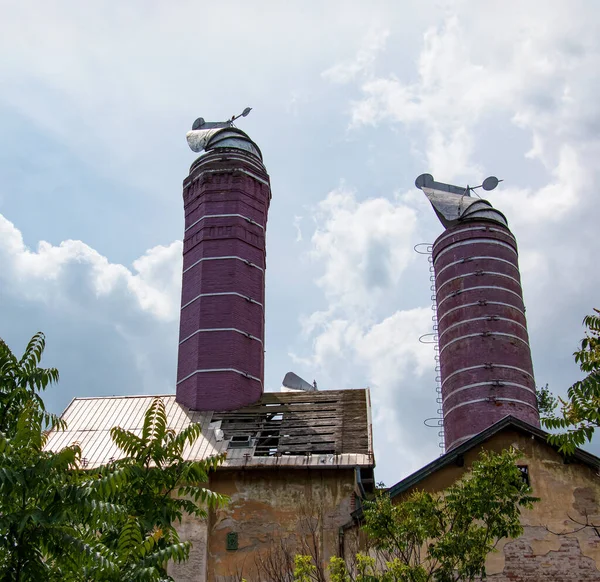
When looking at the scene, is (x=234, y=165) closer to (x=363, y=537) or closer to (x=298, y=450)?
(x=298, y=450)

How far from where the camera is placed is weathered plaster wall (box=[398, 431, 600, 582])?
56.1 feet

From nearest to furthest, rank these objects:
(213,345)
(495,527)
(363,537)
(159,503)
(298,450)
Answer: (159,503) → (495,527) → (363,537) → (298,450) → (213,345)

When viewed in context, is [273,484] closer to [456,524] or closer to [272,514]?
[272,514]

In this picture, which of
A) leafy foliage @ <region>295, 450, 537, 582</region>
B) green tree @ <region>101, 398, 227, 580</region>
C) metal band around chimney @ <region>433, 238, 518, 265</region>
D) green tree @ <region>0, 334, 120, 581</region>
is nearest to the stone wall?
leafy foliage @ <region>295, 450, 537, 582</region>

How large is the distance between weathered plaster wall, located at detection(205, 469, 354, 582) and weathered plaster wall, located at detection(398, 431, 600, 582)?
2881 mm

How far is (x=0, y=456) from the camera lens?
9.07m

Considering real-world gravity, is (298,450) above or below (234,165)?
below

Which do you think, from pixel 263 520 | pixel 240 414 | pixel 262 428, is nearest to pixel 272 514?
pixel 263 520

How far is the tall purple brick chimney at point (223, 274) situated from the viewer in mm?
26406

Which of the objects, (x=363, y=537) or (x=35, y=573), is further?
(x=363, y=537)

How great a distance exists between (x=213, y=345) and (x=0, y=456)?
17.9 metres

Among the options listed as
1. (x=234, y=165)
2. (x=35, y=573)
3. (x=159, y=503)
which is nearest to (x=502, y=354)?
(x=234, y=165)

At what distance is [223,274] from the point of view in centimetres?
2825

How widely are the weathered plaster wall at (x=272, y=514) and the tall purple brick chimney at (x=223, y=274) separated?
502 cm
